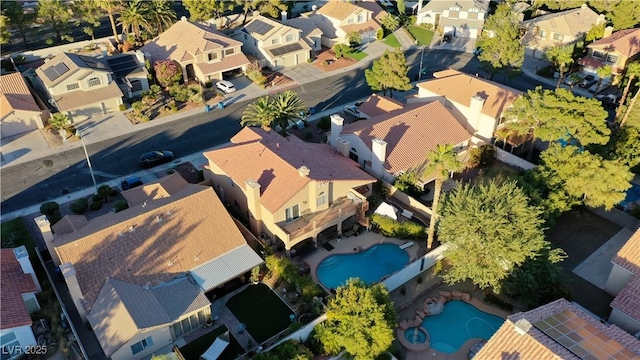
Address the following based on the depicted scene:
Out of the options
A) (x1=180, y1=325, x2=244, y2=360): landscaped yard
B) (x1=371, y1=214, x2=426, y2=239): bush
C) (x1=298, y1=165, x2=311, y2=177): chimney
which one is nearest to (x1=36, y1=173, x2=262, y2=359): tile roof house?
(x1=180, y1=325, x2=244, y2=360): landscaped yard

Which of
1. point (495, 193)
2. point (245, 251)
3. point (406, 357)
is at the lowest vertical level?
point (406, 357)

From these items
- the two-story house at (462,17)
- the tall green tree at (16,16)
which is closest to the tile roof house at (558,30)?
the two-story house at (462,17)

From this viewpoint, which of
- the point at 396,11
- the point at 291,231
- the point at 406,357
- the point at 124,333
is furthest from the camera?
the point at 396,11

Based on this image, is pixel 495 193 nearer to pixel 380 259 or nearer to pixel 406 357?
pixel 380 259

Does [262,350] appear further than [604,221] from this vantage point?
No

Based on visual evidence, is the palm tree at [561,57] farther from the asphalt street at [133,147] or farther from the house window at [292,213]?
the house window at [292,213]

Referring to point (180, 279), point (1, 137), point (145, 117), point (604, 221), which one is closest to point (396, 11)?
point (145, 117)

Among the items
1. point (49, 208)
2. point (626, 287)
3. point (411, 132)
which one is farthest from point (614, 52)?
point (49, 208)
